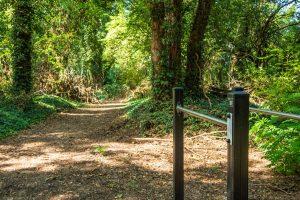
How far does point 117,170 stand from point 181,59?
7254 mm

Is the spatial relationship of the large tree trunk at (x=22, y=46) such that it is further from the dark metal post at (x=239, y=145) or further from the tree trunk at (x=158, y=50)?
the dark metal post at (x=239, y=145)

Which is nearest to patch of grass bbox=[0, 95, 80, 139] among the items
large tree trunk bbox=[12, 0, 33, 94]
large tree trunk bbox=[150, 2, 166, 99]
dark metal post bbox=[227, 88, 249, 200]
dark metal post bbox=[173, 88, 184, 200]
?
large tree trunk bbox=[12, 0, 33, 94]

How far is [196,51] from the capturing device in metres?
12.8

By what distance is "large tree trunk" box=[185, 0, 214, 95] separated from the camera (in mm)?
12609

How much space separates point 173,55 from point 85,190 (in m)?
6.90

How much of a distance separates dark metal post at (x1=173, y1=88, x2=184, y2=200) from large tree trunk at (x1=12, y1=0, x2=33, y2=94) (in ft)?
39.4

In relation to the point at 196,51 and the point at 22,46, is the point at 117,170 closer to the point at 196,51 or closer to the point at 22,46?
the point at 196,51

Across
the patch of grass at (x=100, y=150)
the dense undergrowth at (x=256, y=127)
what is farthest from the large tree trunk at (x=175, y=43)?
the patch of grass at (x=100, y=150)

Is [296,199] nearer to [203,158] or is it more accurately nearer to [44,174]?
[203,158]

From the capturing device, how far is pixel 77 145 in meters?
9.08

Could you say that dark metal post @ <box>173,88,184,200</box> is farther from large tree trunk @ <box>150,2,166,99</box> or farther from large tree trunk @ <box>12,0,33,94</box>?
large tree trunk @ <box>12,0,33,94</box>

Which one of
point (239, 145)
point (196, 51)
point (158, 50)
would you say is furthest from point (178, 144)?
point (196, 51)

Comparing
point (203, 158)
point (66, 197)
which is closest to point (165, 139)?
point (203, 158)

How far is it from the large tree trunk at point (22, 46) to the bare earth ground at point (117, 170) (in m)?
6.04
